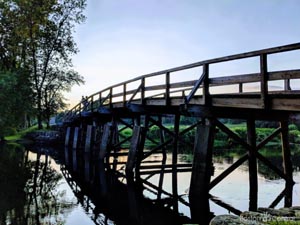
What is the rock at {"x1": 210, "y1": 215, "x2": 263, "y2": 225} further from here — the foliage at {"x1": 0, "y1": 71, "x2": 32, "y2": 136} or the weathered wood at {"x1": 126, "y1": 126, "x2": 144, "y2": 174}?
the foliage at {"x1": 0, "y1": 71, "x2": 32, "y2": 136}

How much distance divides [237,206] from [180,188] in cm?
303

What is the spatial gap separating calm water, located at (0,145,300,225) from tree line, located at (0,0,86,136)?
11872 millimetres

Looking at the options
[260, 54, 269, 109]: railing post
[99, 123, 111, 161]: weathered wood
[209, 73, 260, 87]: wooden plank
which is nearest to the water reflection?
[99, 123, 111, 161]: weathered wood

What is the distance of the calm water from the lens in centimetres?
910

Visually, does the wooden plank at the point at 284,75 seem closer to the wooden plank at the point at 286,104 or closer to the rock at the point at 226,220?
the wooden plank at the point at 286,104

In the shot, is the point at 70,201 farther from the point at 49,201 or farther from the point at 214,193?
the point at 214,193

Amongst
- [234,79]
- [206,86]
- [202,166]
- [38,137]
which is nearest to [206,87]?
[206,86]

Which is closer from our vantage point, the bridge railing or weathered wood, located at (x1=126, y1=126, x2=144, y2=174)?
the bridge railing

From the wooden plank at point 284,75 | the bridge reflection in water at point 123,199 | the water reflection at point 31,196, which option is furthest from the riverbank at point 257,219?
the water reflection at point 31,196

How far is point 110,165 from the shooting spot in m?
19.5

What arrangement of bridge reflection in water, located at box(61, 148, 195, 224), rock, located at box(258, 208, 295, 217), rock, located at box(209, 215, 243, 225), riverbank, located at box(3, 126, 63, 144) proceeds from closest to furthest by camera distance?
rock, located at box(209, 215, 243, 225) < rock, located at box(258, 208, 295, 217) < bridge reflection in water, located at box(61, 148, 195, 224) < riverbank, located at box(3, 126, 63, 144)

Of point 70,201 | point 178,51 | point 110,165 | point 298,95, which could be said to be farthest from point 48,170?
point 298,95

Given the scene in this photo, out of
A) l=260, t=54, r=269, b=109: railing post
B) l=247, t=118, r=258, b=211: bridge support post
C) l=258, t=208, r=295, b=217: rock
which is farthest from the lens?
l=247, t=118, r=258, b=211: bridge support post

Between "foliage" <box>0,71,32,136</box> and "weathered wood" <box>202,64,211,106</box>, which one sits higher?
"foliage" <box>0,71,32,136</box>
